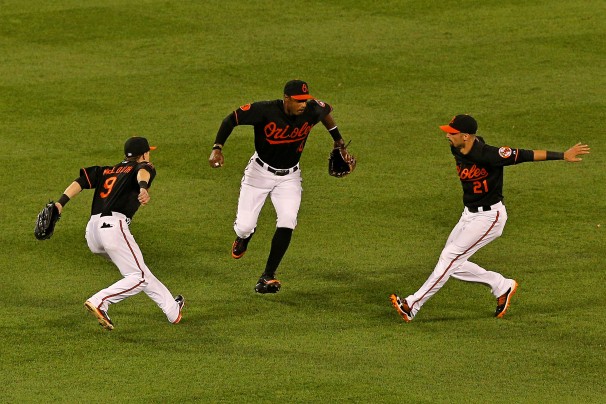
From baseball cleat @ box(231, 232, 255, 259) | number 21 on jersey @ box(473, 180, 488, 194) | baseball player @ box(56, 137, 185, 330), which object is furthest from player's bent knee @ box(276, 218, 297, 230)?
number 21 on jersey @ box(473, 180, 488, 194)

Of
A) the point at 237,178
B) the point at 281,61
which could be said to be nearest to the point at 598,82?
the point at 281,61

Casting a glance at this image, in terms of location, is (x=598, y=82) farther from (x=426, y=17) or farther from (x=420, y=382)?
(x=420, y=382)

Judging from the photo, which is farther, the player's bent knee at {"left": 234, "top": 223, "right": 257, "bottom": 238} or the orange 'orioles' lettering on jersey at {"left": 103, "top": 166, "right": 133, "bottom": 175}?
the player's bent knee at {"left": 234, "top": 223, "right": 257, "bottom": 238}

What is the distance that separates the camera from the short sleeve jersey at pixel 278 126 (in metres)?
11.9

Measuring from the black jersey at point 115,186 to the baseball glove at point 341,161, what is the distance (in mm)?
2164

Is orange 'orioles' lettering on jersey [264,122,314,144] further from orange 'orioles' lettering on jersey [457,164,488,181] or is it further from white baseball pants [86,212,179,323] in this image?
white baseball pants [86,212,179,323]

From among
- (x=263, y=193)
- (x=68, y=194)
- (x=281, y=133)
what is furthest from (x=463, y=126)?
(x=68, y=194)

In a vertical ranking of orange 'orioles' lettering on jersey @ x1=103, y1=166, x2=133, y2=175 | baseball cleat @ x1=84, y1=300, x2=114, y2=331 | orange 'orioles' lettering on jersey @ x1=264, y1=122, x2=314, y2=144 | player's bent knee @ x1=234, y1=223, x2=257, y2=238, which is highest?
orange 'orioles' lettering on jersey @ x1=264, y1=122, x2=314, y2=144

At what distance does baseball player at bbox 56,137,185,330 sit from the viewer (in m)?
10.9

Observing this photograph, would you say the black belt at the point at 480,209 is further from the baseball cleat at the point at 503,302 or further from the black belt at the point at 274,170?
the black belt at the point at 274,170

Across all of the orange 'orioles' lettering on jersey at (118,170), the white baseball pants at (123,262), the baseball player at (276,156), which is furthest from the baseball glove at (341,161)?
the white baseball pants at (123,262)

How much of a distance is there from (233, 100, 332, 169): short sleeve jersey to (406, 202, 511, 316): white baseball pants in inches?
69.1

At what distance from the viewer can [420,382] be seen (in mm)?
9977

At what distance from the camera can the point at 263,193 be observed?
12219 millimetres
